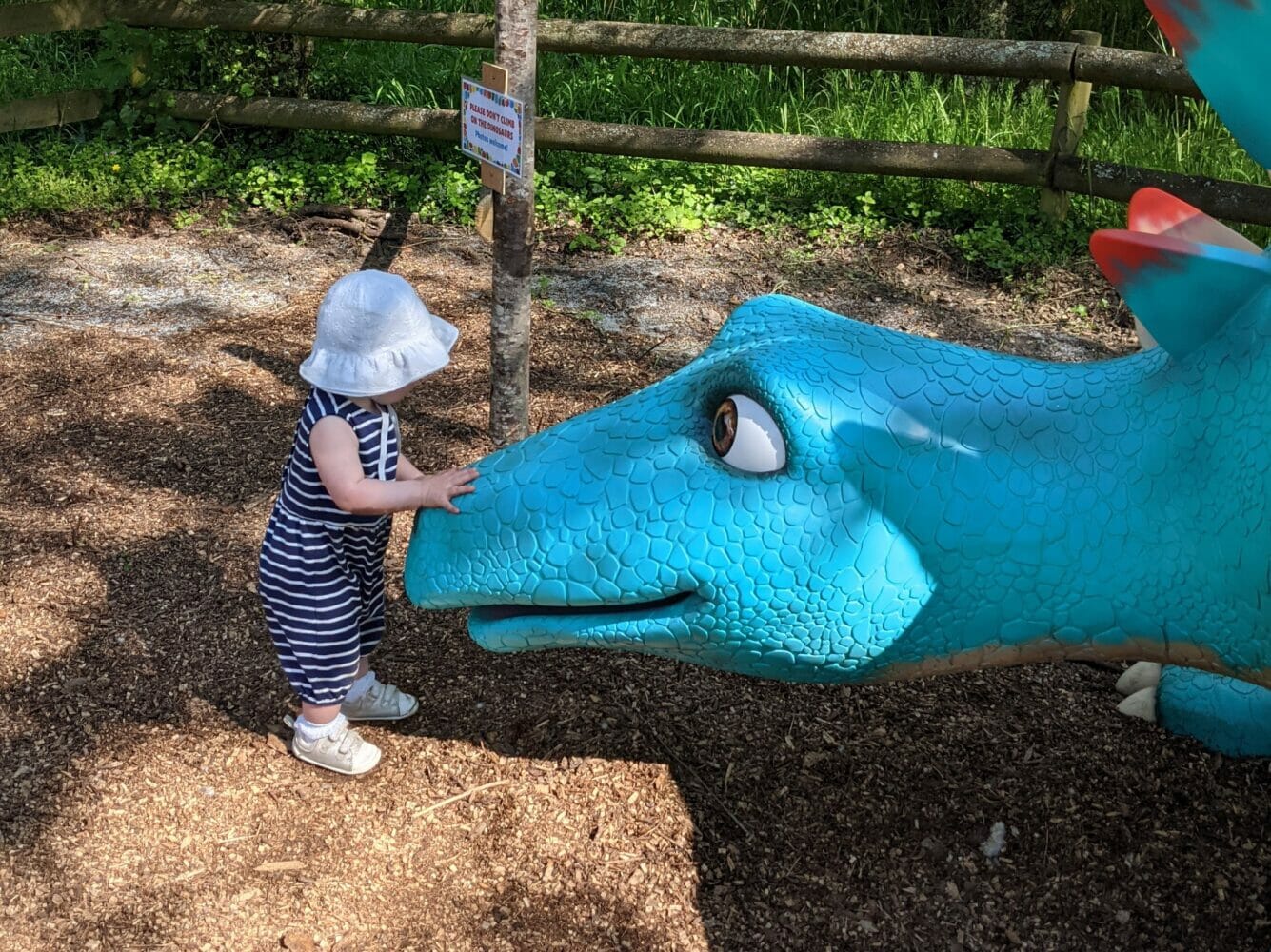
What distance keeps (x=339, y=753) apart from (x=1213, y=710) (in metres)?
2.02

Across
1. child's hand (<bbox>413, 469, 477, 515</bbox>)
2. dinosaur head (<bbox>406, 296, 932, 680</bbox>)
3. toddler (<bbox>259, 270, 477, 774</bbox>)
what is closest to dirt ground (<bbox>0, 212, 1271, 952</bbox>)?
toddler (<bbox>259, 270, 477, 774</bbox>)

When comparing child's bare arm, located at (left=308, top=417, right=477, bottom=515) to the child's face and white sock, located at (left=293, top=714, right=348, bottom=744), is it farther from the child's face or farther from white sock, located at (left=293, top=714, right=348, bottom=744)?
white sock, located at (left=293, top=714, right=348, bottom=744)

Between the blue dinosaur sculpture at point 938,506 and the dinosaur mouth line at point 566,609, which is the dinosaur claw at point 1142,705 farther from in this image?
the dinosaur mouth line at point 566,609

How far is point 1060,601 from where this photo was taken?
6.82 ft

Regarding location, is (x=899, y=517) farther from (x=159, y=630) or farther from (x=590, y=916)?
(x=159, y=630)

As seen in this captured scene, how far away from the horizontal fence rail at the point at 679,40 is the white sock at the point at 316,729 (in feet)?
14.1

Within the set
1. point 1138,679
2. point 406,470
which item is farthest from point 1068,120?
point 406,470

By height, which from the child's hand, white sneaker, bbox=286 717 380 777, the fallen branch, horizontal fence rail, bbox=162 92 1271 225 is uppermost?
the child's hand

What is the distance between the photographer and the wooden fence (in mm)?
5918

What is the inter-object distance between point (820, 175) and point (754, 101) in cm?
89

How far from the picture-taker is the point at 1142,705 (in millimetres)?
3211

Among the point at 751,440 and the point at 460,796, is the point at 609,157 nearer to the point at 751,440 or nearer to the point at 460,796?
the point at 460,796

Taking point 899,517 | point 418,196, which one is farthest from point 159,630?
point 418,196

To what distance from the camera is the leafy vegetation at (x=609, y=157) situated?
640 centimetres
